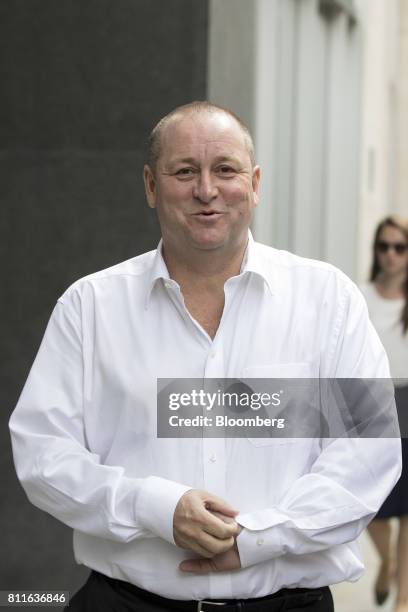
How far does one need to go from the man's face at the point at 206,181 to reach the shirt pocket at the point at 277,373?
263 mm

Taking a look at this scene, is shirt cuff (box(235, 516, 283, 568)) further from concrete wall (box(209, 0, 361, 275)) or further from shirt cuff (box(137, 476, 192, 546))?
concrete wall (box(209, 0, 361, 275))

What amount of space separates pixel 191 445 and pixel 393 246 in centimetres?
294

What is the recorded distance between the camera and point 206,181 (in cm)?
241

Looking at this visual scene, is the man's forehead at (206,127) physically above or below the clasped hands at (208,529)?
above

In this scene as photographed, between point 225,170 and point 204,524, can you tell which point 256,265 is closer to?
point 225,170

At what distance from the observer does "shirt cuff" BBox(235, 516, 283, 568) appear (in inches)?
90.8

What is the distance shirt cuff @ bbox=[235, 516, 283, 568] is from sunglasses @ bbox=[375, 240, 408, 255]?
3.02 metres

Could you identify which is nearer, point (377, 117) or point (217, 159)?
point (217, 159)

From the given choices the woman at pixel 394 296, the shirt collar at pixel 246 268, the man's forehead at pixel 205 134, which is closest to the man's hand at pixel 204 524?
the shirt collar at pixel 246 268

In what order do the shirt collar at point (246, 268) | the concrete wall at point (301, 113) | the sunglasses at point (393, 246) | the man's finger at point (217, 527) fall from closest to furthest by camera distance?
the man's finger at point (217, 527) < the shirt collar at point (246, 268) < the concrete wall at point (301, 113) < the sunglasses at point (393, 246)

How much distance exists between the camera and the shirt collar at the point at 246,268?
99.5 inches

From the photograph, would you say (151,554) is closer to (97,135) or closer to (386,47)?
(97,135)

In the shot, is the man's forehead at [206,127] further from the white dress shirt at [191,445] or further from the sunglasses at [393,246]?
the sunglasses at [393,246]

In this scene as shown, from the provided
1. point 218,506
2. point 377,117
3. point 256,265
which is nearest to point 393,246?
point 256,265
